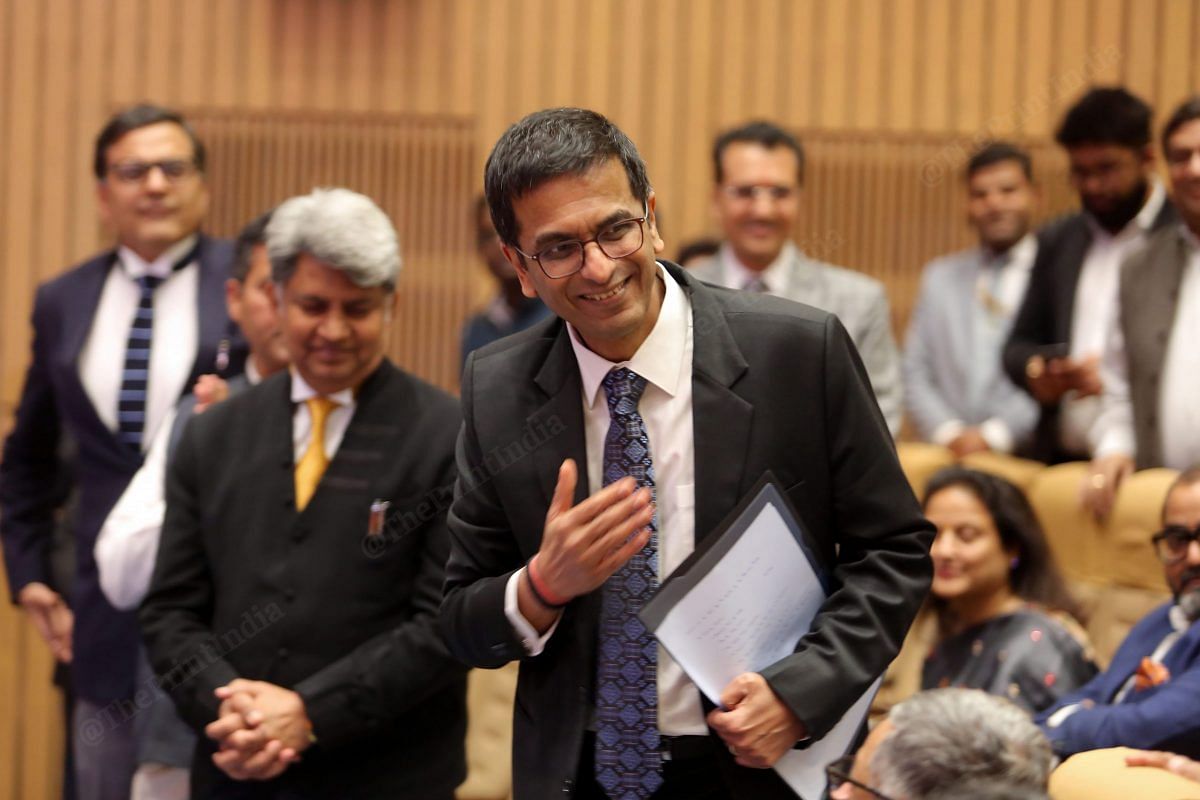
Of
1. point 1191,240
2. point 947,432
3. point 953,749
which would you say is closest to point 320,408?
point 953,749

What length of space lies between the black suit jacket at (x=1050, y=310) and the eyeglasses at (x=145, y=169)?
7.67 ft

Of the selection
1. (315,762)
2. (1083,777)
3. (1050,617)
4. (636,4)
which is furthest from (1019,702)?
(636,4)

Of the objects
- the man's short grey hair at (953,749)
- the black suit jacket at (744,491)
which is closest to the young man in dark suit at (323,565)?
the black suit jacket at (744,491)

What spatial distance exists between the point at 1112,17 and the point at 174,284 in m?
3.97

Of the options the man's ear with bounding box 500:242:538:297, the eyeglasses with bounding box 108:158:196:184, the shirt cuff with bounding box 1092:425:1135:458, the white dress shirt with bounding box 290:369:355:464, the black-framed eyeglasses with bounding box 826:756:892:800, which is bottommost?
the black-framed eyeglasses with bounding box 826:756:892:800

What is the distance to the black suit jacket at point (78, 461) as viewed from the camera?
3.30 metres

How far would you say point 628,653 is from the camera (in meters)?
1.81

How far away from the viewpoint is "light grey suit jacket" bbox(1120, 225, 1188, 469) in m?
3.64

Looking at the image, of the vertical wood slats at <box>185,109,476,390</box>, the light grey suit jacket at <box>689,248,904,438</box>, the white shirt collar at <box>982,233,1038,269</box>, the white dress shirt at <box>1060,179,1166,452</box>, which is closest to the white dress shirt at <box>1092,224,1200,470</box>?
the white dress shirt at <box>1060,179,1166,452</box>

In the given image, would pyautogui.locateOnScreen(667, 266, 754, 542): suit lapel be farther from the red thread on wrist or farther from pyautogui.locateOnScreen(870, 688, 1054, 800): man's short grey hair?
pyautogui.locateOnScreen(870, 688, 1054, 800): man's short grey hair

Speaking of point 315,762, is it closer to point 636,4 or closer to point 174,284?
point 174,284

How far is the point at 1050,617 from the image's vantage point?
3.40m

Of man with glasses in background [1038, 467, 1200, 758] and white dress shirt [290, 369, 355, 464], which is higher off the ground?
white dress shirt [290, 369, 355, 464]

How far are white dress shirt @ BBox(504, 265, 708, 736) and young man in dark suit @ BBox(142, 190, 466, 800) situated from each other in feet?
2.34
